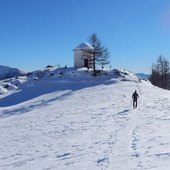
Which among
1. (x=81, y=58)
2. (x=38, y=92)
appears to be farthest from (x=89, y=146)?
(x=81, y=58)

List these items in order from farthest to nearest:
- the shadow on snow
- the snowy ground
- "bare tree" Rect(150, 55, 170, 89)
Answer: "bare tree" Rect(150, 55, 170, 89)
the shadow on snow
the snowy ground

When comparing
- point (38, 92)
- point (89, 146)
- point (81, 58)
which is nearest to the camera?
point (89, 146)

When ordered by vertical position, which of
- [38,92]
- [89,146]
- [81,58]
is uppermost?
[81,58]

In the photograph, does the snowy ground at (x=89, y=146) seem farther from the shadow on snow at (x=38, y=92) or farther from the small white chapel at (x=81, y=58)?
the small white chapel at (x=81, y=58)

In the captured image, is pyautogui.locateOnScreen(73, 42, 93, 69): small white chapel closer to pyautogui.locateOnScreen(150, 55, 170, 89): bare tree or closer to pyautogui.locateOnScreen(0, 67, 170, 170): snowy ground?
pyautogui.locateOnScreen(150, 55, 170, 89): bare tree

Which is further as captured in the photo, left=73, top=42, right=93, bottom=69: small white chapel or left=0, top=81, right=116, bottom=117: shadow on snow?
left=73, top=42, right=93, bottom=69: small white chapel

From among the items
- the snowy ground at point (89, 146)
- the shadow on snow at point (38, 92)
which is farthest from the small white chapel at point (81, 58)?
the snowy ground at point (89, 146)

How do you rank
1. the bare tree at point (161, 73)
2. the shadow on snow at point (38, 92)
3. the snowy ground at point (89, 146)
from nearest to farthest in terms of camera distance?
the snowy ground at point (89, 146) < the shadow on snow at point (38, 92) < the bare tree at point (161, 73)

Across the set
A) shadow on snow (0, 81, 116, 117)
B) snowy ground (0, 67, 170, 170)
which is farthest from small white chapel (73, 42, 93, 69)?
snowy ground (0, 67, 170, 170)

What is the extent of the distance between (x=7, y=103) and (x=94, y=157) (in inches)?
1380

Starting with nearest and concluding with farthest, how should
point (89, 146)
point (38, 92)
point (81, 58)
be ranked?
point (89, 146), point (38, 92), point (81, 58)

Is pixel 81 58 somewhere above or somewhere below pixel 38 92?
above

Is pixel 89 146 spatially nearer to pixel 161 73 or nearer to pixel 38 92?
pixel 38 92

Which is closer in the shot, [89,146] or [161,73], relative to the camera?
[89,146]
